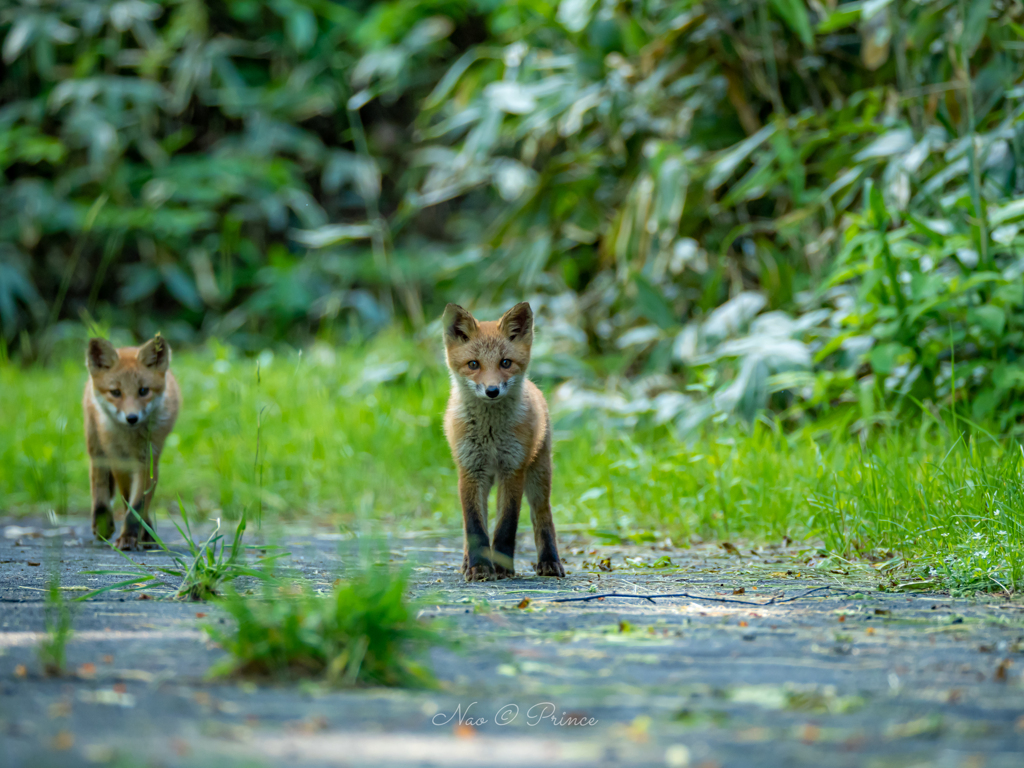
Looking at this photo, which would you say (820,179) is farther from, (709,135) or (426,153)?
(426,153)

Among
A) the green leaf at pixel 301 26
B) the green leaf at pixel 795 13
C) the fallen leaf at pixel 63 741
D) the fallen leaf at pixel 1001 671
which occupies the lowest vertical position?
the fallen leaf at pixel 1001 671

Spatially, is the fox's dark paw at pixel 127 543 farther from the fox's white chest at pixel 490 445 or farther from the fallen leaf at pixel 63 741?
the fallen leaf at pixel 63 741

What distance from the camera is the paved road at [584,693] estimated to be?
171cm

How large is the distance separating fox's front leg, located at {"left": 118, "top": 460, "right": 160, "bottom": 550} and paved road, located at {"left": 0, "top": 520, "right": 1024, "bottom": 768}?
136cm

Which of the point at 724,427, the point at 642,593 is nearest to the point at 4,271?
the point at 724,427

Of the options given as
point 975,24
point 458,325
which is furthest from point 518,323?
point 975,24

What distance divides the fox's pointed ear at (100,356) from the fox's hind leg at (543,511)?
7.81ft

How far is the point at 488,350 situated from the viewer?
4082mm

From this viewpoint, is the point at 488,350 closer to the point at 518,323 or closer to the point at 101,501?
the point at 518,323

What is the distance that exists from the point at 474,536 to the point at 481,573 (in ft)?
0.50

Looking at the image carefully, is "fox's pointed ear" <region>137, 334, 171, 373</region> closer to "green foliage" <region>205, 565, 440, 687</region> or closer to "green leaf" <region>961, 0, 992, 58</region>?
"green foliage" <region>205, 565, 440, 687</region>

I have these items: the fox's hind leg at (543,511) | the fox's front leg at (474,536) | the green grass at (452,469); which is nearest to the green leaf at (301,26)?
the green grass at (452,469)

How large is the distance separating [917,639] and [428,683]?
1.30m

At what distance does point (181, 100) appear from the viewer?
11.3 meters
